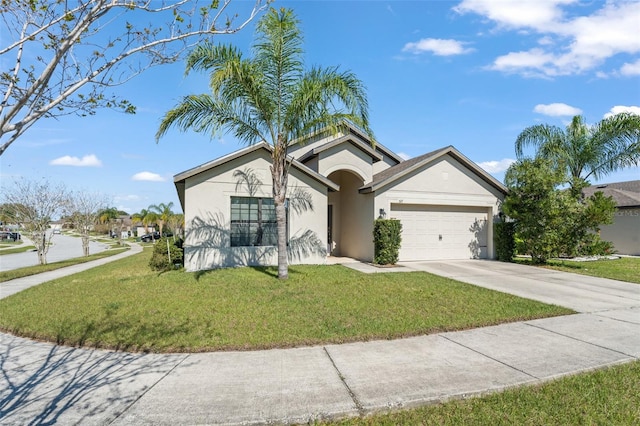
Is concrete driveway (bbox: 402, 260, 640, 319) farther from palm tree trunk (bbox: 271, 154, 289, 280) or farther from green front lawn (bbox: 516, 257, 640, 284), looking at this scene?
palm tree trunk (bbox: 271, 154, 289, 280)

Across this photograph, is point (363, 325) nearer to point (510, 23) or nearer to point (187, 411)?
point (187, 411)

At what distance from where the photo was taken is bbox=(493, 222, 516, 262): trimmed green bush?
49.2ft

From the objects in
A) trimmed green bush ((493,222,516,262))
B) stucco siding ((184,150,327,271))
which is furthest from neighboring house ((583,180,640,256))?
stucco siding ((184,150,327,271))

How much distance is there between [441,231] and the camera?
49.6 ft

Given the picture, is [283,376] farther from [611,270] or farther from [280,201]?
[611,270]

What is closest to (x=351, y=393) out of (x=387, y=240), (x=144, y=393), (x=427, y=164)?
(x=144, y=393)

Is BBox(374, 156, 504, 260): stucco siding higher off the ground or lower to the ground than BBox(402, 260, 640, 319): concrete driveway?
higher

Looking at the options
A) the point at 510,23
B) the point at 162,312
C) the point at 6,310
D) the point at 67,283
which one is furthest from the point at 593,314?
the point at 67,283

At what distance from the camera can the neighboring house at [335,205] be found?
1193 cm

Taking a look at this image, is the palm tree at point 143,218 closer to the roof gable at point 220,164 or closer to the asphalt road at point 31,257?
the asphalt road at point 31,257

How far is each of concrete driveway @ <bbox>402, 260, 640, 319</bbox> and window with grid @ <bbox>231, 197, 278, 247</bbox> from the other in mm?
5535

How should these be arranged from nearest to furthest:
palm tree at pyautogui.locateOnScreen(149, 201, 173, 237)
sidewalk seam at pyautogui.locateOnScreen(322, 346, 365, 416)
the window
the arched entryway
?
sidewalk seam at pyautogui.locateOnScreen(322, 346, 365, 416)
the window
the arched entryway
palm tree at pyautogui.locateOnScreen(149, 201, 173, 237)

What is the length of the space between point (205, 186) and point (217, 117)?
3086 millimetres

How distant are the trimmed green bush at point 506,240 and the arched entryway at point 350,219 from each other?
6132 millimetres
